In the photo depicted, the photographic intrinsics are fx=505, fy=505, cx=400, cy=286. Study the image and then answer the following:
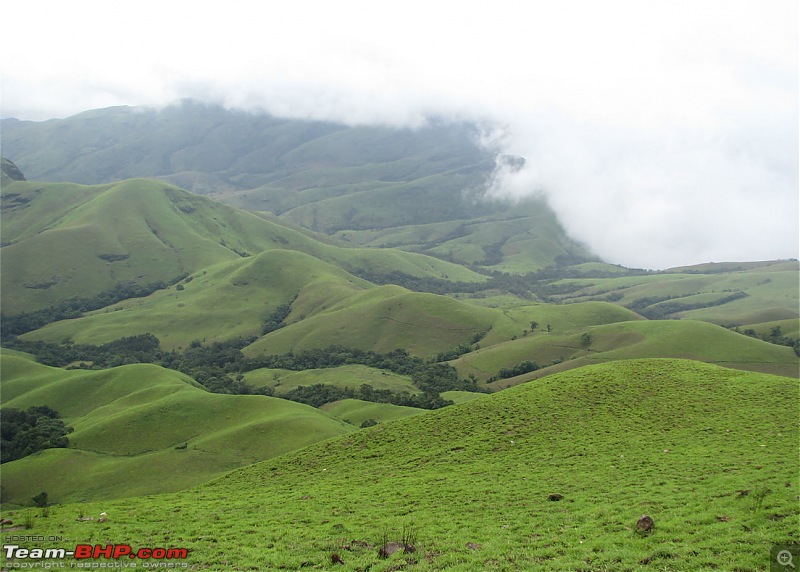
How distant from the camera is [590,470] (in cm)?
4309

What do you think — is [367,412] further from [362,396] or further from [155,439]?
[155,439]

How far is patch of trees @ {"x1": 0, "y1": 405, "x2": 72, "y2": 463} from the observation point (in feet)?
370

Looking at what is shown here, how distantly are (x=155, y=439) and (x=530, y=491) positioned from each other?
99.2 meters

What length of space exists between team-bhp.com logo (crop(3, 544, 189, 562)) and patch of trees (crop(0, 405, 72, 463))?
101120 millimetres

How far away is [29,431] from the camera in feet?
393

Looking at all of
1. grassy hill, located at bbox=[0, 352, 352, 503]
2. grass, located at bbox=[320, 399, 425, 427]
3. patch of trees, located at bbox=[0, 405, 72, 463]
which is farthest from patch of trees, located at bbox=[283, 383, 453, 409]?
patch of trees, located at bbox=[0, 405, 72, 463]

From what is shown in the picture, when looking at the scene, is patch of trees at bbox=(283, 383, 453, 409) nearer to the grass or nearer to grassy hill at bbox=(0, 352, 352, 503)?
the grass

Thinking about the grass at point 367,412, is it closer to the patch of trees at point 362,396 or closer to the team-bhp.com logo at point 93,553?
the patch of trees at point 362,396

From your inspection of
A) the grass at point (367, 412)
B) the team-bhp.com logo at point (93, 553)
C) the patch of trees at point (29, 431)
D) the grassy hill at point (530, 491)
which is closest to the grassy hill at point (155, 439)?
the patch of trees at point (29, 431)

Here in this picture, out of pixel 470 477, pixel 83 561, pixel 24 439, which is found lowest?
pixel 24 439

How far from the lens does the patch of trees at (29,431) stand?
112812mm

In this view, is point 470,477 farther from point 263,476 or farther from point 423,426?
point 263,476

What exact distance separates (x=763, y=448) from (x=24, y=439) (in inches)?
5548

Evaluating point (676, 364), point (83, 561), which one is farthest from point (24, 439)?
point (676, 364)
